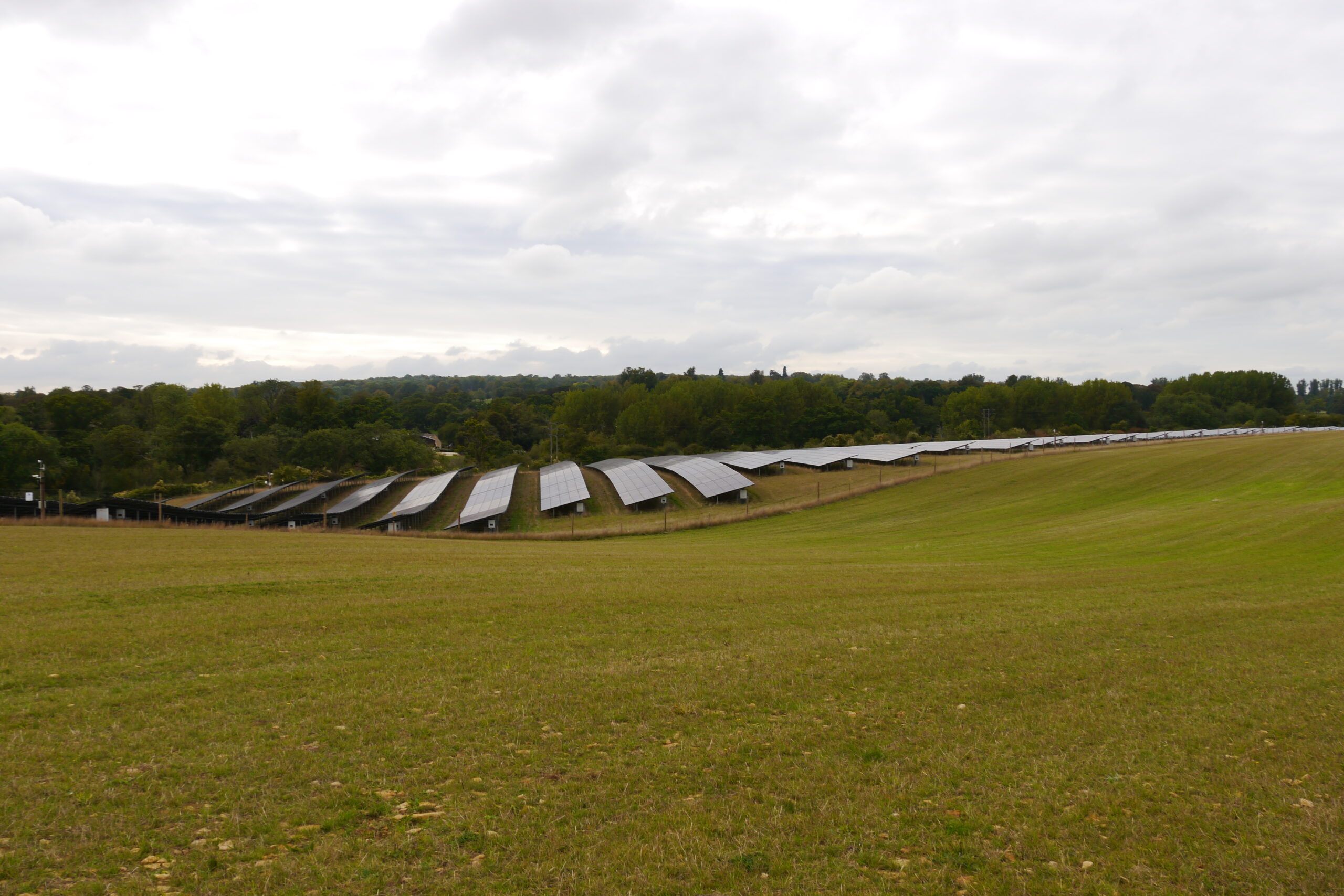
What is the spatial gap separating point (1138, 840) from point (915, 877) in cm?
251

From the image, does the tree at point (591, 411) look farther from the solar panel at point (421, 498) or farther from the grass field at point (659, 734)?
the grass field at point (659, 734)

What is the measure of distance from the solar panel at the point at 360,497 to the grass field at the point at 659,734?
1708 inches

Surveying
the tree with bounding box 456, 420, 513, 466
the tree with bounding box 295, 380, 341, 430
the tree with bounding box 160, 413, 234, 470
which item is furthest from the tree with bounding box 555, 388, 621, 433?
the tree with bounding box 160, 413, 234, 470

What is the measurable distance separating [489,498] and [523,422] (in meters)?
67.6

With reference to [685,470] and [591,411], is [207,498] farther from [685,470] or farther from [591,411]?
[591,411]

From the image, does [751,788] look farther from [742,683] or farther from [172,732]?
[172,732]

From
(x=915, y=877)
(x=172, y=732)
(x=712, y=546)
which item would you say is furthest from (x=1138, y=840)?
(x=712, y=546)

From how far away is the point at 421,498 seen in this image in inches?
2554

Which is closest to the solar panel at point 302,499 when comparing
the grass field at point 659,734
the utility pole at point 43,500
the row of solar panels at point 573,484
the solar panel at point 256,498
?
the row of solar panels at point 573,484

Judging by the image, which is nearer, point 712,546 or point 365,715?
point 365,715

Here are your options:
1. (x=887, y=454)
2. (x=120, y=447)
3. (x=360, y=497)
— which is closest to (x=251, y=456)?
(x=120, y=447)

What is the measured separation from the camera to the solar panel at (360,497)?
2513 inches

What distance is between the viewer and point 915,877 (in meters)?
6.39

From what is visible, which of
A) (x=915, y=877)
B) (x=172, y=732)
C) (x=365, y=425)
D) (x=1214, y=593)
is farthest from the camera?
(x=365, y=425)
